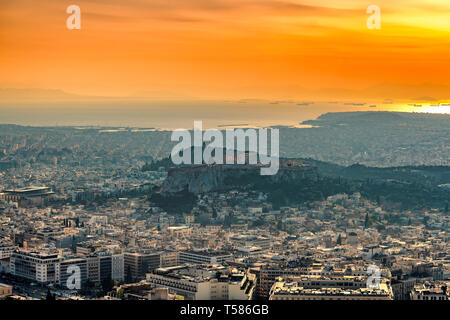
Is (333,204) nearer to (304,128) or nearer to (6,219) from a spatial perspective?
(6,219)

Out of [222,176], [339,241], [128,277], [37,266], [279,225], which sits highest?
[222,176]

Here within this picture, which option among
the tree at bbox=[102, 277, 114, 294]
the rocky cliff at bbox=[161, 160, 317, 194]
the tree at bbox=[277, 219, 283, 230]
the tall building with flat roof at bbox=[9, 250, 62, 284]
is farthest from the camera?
the rocky cliff at bbox=[161, 160, 317, 194]

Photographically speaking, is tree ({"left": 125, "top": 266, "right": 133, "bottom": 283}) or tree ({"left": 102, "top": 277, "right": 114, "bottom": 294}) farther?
tree ({"left": 125, "top": 266, "right": 133, "bottom": 283})

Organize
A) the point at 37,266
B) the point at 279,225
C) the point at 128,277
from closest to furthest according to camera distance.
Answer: the point at 128,277 < the point at 37,266 < the point at 279,225

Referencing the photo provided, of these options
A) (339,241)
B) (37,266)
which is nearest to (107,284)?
(37,266)

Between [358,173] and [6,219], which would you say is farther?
[358,173]

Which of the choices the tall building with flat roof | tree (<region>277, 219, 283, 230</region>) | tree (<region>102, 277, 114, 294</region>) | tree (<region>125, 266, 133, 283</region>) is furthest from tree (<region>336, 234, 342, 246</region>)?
tree (<region>102, 277, 114, 294</region>)

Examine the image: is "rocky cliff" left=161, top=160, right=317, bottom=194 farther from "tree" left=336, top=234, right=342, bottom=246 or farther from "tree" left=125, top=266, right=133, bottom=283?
"tree" left=125, top=266, right=133, bottom=283

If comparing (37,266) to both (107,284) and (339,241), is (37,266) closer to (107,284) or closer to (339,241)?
(107,284)

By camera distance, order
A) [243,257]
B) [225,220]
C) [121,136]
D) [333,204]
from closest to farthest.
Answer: [243,257], [225,220], [333,204], [121,136]

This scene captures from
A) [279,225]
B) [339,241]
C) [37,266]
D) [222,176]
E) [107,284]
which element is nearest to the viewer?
[107,284]
